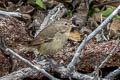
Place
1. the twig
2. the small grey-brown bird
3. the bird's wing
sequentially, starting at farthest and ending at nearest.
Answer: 1. the twig
2. the bird's wing
3. the small grey-brown bird

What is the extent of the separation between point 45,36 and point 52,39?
0.17 metres

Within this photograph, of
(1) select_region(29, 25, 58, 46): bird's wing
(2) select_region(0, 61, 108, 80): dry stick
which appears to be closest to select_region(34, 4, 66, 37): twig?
(1) select_region(29, 25, 58, 46): bird's wing

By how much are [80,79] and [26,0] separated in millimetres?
3136

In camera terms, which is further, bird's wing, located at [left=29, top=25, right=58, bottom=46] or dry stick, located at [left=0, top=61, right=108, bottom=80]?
bird's wing, located at [left=29, top=25, right=58, bottom=46]

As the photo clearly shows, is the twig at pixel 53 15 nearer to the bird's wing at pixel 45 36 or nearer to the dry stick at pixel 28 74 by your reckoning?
the bird's wing at pixel 45 36

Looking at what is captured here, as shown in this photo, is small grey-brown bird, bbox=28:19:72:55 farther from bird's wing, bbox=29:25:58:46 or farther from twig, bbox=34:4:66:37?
twig, bbox=34:4:66:37

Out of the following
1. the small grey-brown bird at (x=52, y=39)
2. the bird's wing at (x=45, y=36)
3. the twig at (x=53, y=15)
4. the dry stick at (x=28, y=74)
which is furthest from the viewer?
the twig at (x=53, y=15)

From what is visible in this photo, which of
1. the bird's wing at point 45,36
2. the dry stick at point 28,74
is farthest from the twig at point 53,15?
the dry stick at point 28,74

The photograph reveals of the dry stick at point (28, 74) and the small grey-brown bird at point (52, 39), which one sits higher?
the small grey-brown bird at point (52, 39)

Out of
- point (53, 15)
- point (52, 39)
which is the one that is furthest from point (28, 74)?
point (53, 15)

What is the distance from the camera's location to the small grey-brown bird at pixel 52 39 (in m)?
4.99

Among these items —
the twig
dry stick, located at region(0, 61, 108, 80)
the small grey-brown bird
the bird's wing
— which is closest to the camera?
Answer: dry stick, located at region(0, 61, 108, 80)

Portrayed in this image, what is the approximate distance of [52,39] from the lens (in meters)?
5.10

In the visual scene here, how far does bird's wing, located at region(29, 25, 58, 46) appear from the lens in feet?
16.8
